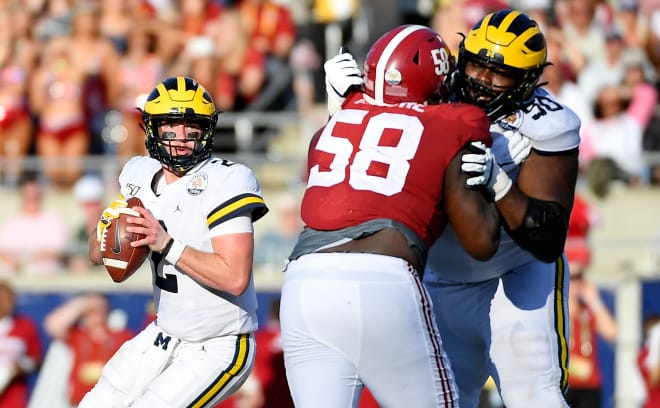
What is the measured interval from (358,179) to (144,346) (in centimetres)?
138

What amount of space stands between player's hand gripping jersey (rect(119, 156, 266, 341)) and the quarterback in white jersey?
0.87 metres

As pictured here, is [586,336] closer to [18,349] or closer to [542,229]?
[18,349]

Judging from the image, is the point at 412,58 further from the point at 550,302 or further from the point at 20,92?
the point at 20,92

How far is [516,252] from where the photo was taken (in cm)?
556

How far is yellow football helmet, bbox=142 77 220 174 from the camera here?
545cm

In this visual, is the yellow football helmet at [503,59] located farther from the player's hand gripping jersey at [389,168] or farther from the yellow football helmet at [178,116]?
the yellow football helmet at [178,116]

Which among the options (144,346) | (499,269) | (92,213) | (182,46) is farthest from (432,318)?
(182,46)

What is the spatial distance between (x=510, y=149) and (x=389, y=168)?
2.91 feet

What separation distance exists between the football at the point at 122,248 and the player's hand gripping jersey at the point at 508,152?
1.29 meters

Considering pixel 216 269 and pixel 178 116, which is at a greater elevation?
pixel 178 116

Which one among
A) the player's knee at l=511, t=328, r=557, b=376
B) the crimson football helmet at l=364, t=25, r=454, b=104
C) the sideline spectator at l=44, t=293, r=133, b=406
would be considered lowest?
the sideline spectator at l=44, t=293, r=133, b=406

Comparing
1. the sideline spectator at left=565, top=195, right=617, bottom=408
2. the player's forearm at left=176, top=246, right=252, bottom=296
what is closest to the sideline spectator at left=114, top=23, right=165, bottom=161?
the sideline spectator at left=565, top=195, right=617, bottom=408

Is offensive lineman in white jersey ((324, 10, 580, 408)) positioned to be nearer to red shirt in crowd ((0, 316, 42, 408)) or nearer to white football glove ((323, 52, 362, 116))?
white football glove ((323, 52, 362, 116))

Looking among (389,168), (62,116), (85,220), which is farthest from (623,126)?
(389,168)
